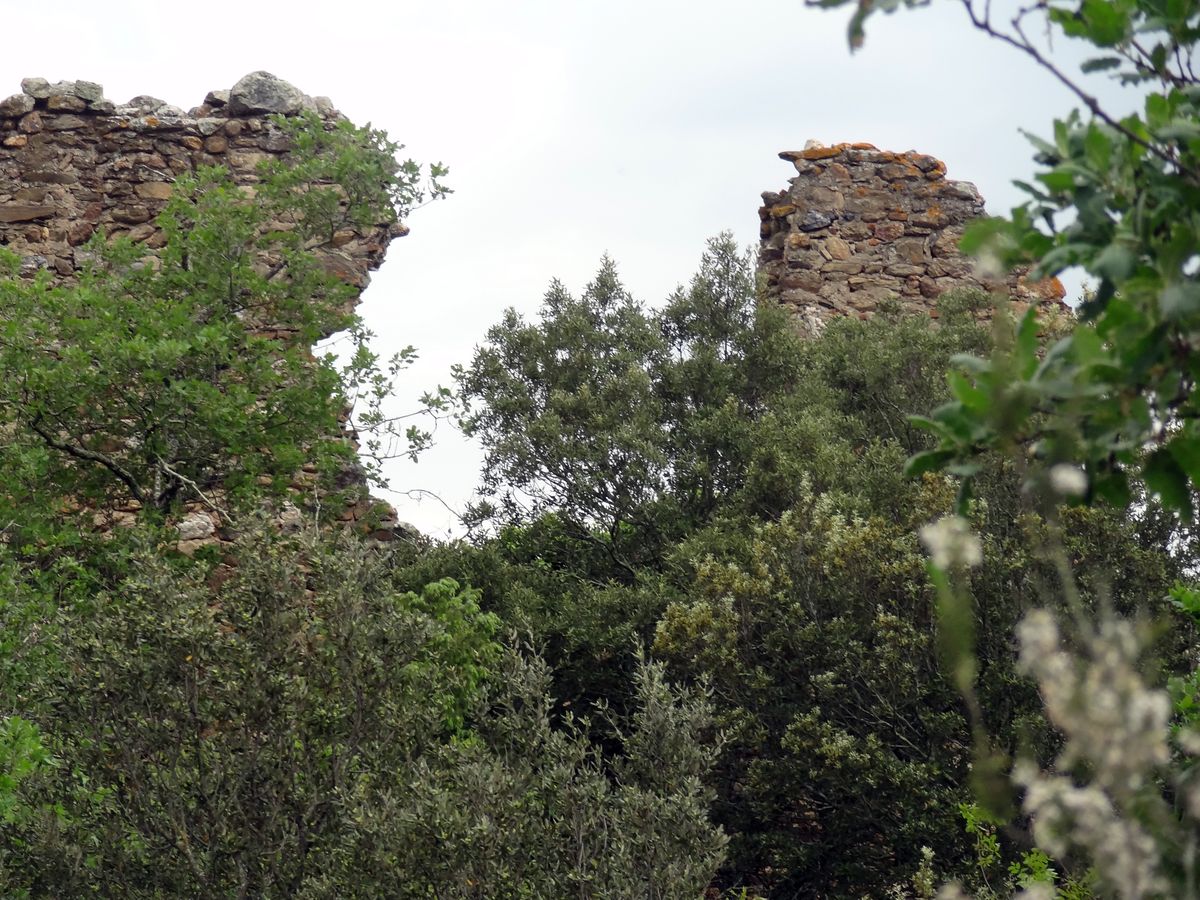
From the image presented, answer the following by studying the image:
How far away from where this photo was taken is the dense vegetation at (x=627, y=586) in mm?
3010

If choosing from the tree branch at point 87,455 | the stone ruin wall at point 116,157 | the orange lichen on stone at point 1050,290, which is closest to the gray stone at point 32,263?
the stone ruin wall at point 116,157

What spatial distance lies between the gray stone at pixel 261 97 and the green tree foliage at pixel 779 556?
3.22 meters

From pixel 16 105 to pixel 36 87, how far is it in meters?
0.29

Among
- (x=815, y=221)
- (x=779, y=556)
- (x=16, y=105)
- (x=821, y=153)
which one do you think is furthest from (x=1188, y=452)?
(x=821, y=153)

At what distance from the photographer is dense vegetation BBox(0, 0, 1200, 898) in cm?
301

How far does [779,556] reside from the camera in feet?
36.9

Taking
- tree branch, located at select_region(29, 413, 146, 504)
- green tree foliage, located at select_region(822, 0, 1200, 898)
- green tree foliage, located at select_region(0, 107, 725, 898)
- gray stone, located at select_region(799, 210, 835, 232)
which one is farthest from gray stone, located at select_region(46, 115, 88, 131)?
green tree foliage, located at select_region(822, 0, 1200, 898)

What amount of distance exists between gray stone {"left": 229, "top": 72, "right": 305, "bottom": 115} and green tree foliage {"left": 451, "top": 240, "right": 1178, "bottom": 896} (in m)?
3.22

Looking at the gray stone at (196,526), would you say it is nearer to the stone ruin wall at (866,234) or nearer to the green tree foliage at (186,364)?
the green tree foliage at (186,364)

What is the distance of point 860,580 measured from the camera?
1095 cm

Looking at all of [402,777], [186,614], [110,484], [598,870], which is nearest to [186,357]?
[110,484]

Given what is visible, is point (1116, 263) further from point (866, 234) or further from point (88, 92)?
point (866, 234)

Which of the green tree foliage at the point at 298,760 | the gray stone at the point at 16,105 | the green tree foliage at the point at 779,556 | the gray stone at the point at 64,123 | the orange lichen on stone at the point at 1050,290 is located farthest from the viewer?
the orange lichen on stone at the point at 1050,290

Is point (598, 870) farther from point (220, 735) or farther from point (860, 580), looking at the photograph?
point (860, 580)
